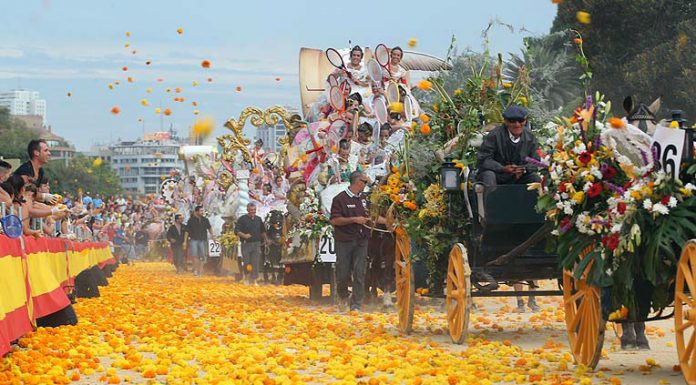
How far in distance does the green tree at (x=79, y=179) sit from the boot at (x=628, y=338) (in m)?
102

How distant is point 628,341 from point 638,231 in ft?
12.1

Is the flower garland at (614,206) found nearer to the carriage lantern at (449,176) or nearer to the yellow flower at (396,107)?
the carriage lantern at (449,176)

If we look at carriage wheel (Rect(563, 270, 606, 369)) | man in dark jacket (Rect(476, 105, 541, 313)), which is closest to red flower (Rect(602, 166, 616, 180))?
carriage wheel (Rect(563, 270, 606, 369))

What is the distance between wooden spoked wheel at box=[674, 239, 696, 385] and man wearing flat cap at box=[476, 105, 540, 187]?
4241mm

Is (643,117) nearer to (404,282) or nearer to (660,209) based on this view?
(660,209)

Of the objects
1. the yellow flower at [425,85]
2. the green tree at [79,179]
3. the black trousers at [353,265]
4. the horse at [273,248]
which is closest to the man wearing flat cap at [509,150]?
the yellow flower at [425,85]

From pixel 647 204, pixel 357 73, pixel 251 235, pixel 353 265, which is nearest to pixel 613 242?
pixel 647 204

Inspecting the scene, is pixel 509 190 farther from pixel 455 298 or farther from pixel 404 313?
pixel 404 313

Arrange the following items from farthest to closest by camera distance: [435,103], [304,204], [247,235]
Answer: [247,235], [304,204], [435,103]

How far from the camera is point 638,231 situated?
9.22 m

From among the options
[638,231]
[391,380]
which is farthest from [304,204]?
[638,231]

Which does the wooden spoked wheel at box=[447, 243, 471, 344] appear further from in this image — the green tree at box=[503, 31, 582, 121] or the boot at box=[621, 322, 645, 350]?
the green tree at box=[503, 31, 582, 121]

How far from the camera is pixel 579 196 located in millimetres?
10172

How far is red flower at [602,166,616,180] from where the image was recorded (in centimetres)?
1010
